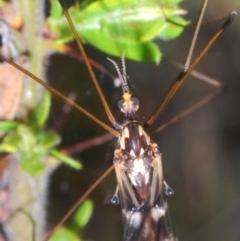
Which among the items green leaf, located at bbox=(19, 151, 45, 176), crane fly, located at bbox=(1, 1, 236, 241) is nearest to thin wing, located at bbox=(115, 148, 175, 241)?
crane fly, located at bbox=(1, 1, 236, 241)

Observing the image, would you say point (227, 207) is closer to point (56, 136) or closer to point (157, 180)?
point (157, 180)

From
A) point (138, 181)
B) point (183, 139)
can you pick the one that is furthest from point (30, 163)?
point (183, 139)

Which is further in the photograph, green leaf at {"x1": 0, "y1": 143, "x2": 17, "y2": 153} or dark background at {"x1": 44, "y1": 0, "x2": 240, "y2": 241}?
dark background at {"x1": 44, "y1": 0, "x2": 240, "y2": 241}

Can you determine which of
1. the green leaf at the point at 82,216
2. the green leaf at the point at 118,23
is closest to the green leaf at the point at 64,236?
the green leaf at the point at 82,216

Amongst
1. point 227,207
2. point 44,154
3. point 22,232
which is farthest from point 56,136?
point 227,207

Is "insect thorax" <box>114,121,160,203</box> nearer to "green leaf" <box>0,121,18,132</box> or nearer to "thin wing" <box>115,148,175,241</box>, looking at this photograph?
"thin wing" <box>115,148,175,241</box>

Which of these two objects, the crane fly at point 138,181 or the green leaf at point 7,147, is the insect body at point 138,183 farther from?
→ the green leaf at point 7,147
